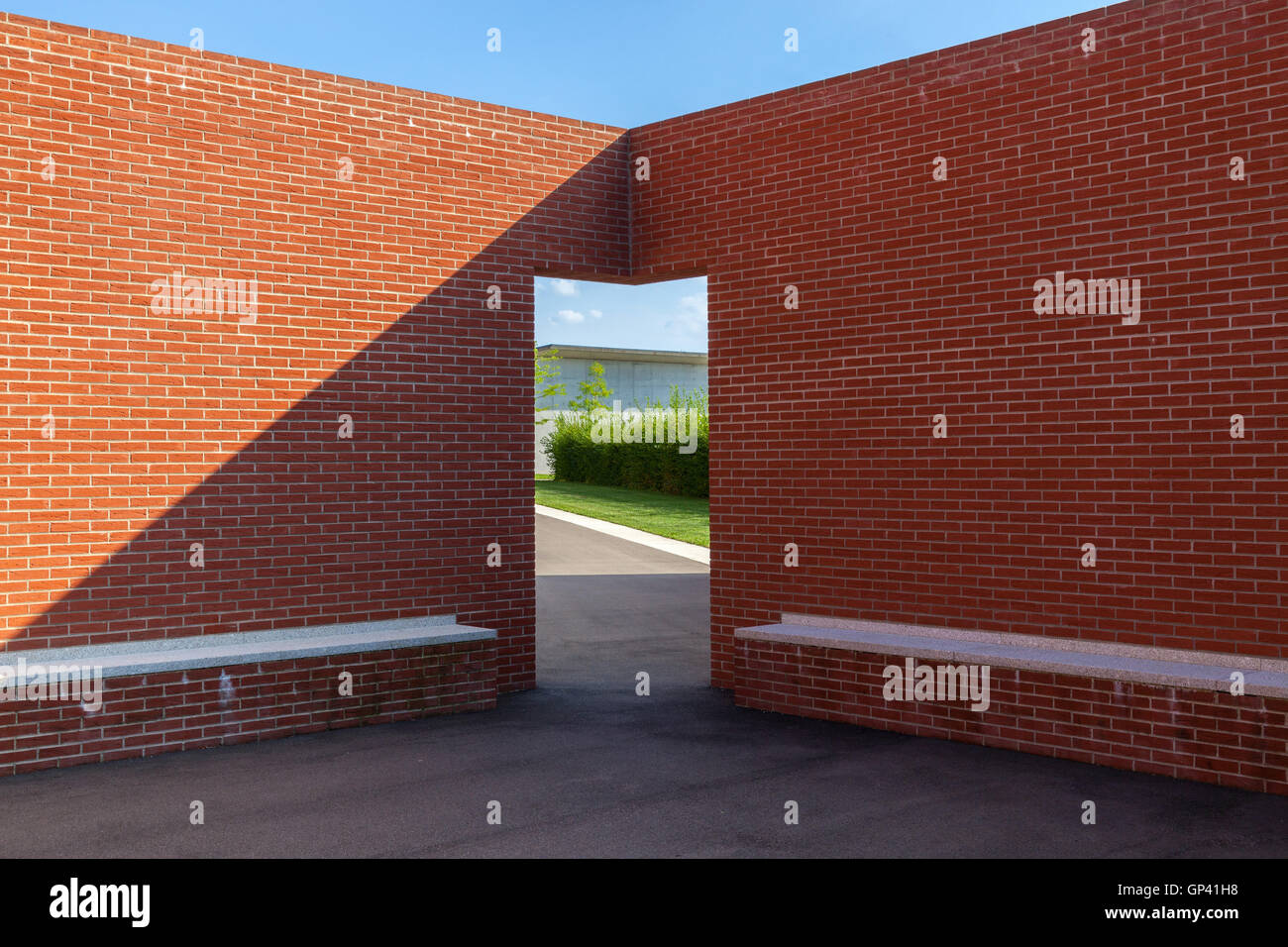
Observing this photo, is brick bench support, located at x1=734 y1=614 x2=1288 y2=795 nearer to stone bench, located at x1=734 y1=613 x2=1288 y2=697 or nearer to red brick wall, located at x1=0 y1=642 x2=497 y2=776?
stone bench, located at x1=734 y1=613 x2=1288 y2=697

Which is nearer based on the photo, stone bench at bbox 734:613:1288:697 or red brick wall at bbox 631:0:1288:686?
stone bench at bbox 734:613:1288:697

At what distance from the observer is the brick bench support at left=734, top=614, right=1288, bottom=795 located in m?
6.34

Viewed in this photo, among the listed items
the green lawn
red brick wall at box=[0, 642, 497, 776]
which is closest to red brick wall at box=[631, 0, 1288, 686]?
red brick wall at box=[0, 642, 497, 776]

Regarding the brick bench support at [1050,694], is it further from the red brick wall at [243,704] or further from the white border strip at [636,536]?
the white border strip at [636,536]

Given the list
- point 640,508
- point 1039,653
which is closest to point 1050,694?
point 1039,653

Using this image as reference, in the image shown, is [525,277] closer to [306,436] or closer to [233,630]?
[306,436]

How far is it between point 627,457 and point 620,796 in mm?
27237

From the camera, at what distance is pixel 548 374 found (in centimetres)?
4759

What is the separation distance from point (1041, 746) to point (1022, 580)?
109cm

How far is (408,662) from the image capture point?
8242 millimetres

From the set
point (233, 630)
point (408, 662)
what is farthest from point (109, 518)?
point (408, 662)

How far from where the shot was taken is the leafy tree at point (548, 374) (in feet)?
156

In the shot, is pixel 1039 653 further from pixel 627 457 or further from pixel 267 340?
pixel 627 457

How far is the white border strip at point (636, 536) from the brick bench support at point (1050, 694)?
403 inches
